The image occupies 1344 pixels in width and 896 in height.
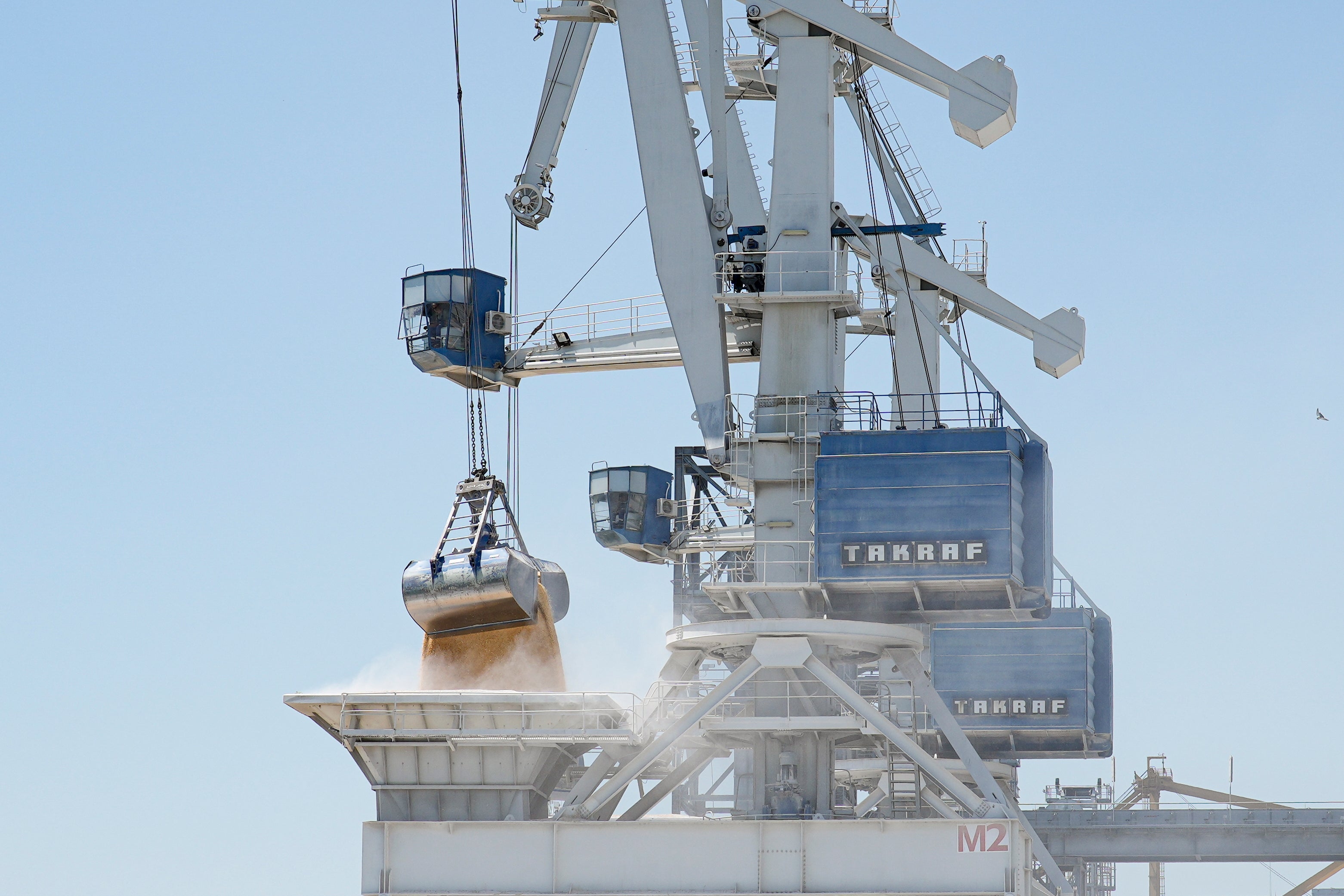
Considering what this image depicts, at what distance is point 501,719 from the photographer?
3759 cm

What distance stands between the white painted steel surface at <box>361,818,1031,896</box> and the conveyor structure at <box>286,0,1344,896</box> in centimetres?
5

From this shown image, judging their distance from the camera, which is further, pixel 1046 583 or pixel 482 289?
pixel 482 289

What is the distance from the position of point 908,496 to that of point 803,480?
3050 millimetres

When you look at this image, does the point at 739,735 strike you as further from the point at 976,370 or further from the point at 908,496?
the point at 976,370

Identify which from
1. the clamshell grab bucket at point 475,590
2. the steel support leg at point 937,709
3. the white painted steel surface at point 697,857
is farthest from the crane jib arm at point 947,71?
the white painted steel surface at point 697,857

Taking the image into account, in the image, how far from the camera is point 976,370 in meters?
40.0

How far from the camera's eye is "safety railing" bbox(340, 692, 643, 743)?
37.2 m

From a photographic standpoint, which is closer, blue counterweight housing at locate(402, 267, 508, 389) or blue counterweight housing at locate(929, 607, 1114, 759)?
blue counterweight housing at locate(402, 267, 508, 389)

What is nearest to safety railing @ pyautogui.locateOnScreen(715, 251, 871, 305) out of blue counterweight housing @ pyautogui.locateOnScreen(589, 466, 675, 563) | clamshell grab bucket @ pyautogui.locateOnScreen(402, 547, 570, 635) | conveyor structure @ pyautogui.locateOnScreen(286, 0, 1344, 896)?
conveyor structure @ pyautogui.locateOnScreen(286, 0, 1344, 896)

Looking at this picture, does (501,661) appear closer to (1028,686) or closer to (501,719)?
(501,719)

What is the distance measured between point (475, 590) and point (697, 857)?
7.39 m

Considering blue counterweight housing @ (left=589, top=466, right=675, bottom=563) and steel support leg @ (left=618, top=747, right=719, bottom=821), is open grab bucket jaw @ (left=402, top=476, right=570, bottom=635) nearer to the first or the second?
steel support leg @ (left=618, top=747, right=719, bottom=821)

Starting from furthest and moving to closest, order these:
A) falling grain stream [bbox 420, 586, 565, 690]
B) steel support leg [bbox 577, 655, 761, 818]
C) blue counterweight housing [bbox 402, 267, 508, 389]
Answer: blue counterweight housing [bbox 402, 267, 508, 389] < falling grain stream [bbox 420, 586, 565, 690] < steel support leg [bbox 577, 655, 761, 818]

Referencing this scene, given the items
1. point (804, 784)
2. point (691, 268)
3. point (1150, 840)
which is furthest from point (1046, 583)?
point (1150, 840)
